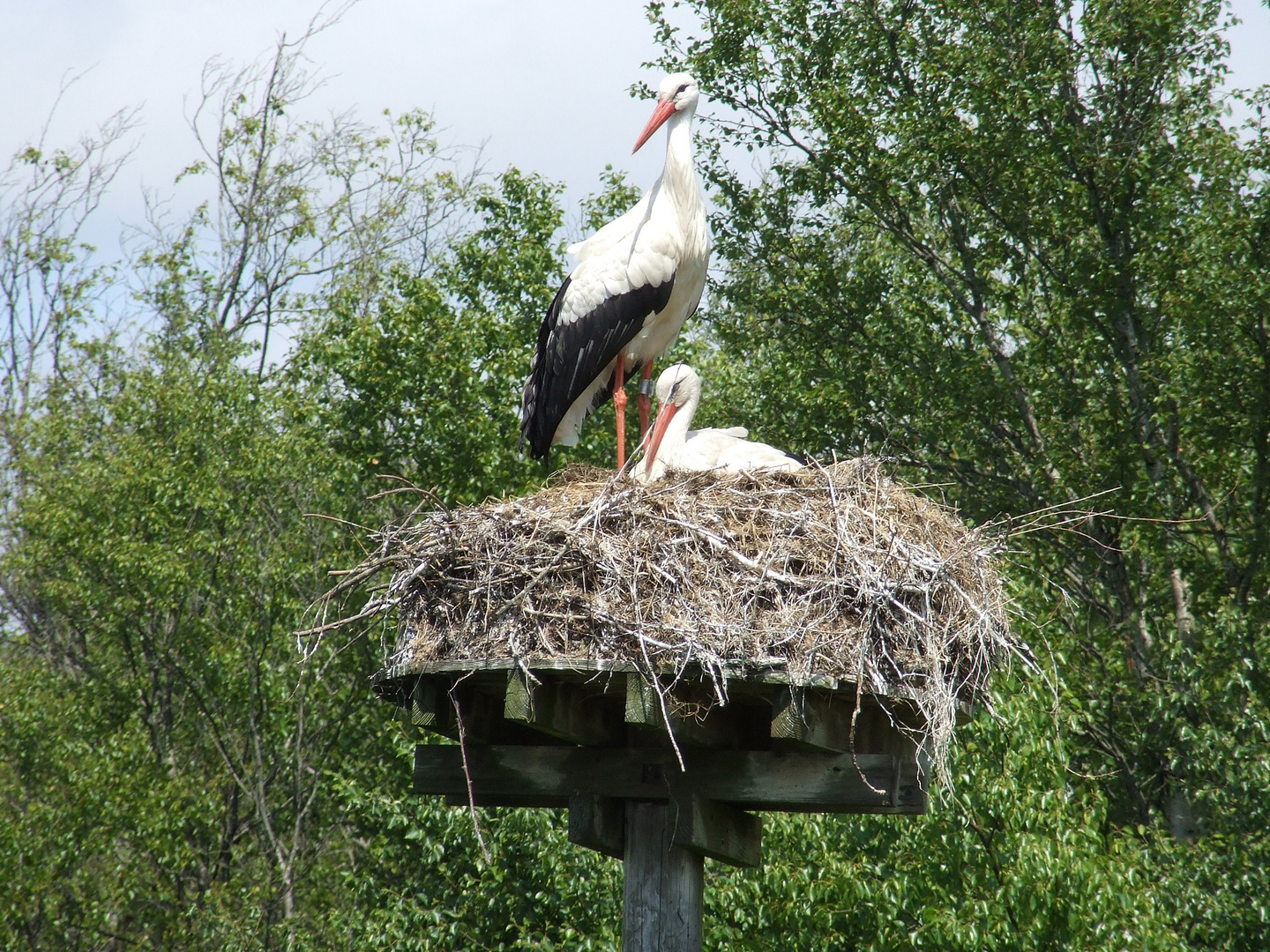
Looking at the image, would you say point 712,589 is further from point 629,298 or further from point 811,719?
point 629,298

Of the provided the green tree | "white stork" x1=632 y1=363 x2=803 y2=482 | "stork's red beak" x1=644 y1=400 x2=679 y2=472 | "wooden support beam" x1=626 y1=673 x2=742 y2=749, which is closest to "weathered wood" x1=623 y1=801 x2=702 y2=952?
"wooden support beam" x1=626 y1=673 x2=742 y2=749

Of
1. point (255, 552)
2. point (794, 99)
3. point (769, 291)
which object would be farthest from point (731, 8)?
point (255, 552)

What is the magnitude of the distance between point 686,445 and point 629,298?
739mm

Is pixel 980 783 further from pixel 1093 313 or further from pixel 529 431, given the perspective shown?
pixel 1093 313

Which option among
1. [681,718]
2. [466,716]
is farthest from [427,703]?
[681,718]

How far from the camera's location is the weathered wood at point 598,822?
4.50 m

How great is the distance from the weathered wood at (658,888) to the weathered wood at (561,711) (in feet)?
0.87

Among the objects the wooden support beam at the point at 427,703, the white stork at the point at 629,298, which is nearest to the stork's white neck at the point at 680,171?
the white stork at the point at 629,298

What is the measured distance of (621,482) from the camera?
5.07 metres

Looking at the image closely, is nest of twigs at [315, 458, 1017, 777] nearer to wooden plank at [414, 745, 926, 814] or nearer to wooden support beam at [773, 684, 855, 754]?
wooden support beam at [773, 684, 855, 754]

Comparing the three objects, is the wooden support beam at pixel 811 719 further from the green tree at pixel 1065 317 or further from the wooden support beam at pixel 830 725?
the green tree at pixel 1065 317

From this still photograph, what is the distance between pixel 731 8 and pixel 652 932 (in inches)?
466

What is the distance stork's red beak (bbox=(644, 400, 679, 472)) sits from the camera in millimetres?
6465

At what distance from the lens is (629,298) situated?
6848mm
